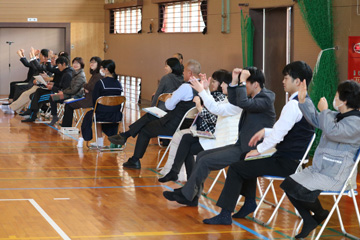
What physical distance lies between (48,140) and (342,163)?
6275 millimetres

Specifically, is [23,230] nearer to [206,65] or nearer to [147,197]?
[147,197]

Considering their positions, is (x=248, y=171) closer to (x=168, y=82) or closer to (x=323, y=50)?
(x=168, y=82)

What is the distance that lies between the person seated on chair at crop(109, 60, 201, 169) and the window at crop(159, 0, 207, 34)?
18.7 feet

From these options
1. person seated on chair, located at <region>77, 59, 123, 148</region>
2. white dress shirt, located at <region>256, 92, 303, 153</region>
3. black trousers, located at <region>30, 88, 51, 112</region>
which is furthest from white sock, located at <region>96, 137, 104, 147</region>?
white dress shirt, located at <region>256, 92, 303, 153</region>

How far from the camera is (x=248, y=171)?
16.4 ft

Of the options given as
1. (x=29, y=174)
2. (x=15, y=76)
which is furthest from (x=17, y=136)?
(x=15, y=76)

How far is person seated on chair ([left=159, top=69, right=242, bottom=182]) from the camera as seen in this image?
5750mm

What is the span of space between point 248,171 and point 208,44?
7985 millimetres

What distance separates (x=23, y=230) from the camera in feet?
15.9

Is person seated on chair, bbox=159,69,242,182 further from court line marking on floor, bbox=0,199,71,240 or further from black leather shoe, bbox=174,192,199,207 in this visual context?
court line marking on floor, bbox=0,199,71,240

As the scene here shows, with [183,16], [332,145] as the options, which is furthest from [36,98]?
[332,145]

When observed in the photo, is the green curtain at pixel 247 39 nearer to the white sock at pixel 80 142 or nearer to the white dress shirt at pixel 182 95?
the white sock at pixel 80 142

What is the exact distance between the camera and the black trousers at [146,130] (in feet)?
23.9

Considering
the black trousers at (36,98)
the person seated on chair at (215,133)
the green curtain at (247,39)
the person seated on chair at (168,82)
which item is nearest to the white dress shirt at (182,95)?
the person seated on chair at (215,133)
